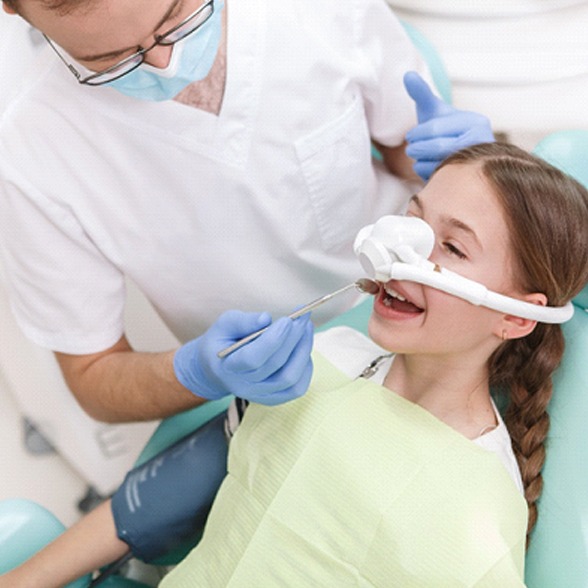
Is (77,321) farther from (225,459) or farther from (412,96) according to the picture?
(412,96)

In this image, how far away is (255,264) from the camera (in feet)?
4.46

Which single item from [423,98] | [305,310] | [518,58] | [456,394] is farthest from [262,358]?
[518,58]

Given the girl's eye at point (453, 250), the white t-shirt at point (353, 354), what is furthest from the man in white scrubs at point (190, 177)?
the girl's eye at point (453, 250)

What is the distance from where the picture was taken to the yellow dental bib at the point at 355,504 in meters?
1.04

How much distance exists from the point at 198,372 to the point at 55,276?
27 centimetres

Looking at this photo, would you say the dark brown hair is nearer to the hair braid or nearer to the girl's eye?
the girl's eye

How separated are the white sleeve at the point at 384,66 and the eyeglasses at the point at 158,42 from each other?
0.38 meters

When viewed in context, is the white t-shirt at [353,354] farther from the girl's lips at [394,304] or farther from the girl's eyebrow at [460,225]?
the girl's eyebrow at [460,225]

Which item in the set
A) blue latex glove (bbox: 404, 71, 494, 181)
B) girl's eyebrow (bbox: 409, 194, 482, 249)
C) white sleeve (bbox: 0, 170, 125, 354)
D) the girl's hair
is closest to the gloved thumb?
blue latex glove (bbox: 404, 71, 494, 181)

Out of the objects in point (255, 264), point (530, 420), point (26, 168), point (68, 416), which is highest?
point (26, 168)

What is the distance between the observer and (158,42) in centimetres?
102

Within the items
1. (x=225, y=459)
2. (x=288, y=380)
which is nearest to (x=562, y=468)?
(x=288, y=380)

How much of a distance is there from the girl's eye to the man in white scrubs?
0.80ft

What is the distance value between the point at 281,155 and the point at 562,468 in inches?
24.5
